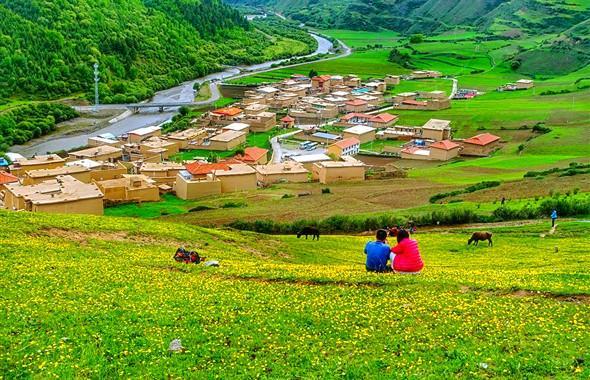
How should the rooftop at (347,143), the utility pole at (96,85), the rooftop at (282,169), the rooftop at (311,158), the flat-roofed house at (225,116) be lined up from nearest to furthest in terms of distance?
the rooftop at (282,169), the rooftop at (311,158), the rooftop at (347,143), the flat-roofed house at (225,116), the utility pole at (96,85)

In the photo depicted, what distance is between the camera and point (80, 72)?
534 feet

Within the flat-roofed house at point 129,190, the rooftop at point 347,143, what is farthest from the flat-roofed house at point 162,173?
the rooftop at point 347,143

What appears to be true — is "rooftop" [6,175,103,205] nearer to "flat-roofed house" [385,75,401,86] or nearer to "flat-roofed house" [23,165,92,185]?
"flat-roofed house" [23,165,92,185]

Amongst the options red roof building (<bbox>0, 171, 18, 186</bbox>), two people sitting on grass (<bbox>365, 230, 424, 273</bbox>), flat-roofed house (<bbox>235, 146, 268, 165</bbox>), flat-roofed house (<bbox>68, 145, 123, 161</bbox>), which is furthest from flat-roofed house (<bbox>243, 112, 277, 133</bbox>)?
two people sitting on grass (<bbox>365, 230, 424, 273</bbox>)

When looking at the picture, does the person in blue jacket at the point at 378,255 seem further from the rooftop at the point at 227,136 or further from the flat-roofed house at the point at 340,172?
the rooftop at the point at 227,136

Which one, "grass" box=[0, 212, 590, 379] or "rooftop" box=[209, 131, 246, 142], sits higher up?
"rooftop" box=[209, 131, 246, 142]

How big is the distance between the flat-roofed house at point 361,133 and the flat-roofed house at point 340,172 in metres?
30.0

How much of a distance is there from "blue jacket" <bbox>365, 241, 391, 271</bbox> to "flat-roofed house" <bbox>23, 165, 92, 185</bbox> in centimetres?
5498

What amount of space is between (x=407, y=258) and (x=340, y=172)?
190 ft

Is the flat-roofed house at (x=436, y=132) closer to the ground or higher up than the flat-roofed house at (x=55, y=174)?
higher up

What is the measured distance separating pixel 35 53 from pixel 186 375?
16226cm

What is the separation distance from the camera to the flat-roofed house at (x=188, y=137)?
110312 millimetres

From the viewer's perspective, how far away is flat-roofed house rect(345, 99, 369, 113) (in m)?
139

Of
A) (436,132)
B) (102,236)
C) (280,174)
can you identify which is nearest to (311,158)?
(280,174)
